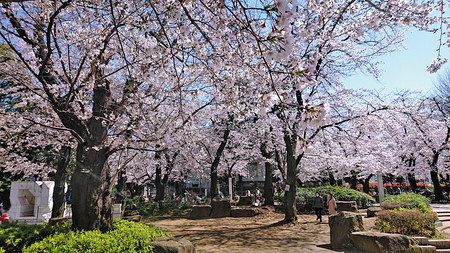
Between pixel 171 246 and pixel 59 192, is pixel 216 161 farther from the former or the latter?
pixel 171 246

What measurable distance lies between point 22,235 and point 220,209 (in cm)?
1247

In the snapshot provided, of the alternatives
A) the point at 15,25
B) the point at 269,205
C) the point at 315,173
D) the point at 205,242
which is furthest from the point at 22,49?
the point at 315,173

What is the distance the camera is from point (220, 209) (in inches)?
733

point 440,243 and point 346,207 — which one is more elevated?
point 346,207

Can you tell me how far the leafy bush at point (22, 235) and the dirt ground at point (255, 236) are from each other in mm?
3856

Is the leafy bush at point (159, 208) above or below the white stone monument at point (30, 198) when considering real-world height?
below

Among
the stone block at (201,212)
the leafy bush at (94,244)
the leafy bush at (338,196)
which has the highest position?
the leafy bush at (338,196)

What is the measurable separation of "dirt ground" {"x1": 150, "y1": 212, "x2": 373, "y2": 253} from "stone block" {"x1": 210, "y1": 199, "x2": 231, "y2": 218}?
2.14m

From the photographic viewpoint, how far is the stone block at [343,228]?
10031 millimetres

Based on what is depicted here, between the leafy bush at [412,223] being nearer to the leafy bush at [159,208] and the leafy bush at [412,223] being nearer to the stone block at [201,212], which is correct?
the stone block at [201,212]

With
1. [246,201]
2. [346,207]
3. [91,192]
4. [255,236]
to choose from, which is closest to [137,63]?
[91,192]

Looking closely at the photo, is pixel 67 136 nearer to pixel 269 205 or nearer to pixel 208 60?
pixel 208 60

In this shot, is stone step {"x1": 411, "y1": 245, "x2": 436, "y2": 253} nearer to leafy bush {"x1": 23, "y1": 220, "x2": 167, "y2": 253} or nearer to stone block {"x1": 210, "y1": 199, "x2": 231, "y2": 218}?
leafy bush {"x1": 23, "y1": 220, "x2": 167, "y2": 253}

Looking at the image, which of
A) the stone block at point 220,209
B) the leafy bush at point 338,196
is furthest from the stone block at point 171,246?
the leafy bush at point 338,196
